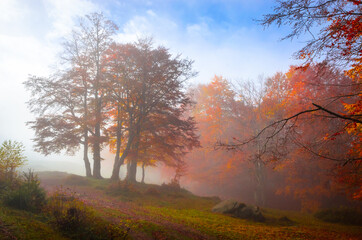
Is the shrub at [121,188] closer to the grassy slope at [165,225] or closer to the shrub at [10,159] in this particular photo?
the grassy slope at [165,225]

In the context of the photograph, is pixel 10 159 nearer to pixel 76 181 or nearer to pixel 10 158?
pixel 10 158

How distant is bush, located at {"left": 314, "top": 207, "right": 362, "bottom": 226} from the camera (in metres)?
12.0

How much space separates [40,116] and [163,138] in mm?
11309

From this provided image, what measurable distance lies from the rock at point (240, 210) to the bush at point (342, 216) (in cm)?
483

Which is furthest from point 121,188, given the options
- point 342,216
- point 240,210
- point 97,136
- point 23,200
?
point 342,216

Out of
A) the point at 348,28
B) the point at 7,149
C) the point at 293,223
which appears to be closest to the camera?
the point at 348,28

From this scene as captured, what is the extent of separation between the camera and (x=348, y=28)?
17.2 feet

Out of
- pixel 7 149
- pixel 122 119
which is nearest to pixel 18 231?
pixel 7 149

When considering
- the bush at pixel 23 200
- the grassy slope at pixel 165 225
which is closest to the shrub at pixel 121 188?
the grassy slope at pixel 165 225

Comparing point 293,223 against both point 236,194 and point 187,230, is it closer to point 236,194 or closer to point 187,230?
point 187,230

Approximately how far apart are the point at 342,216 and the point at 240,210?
6688 millimetres

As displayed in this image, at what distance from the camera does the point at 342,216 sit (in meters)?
12.4

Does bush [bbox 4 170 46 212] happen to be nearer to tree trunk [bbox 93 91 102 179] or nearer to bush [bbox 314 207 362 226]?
tree trunk [bbox 93 91 102 179]

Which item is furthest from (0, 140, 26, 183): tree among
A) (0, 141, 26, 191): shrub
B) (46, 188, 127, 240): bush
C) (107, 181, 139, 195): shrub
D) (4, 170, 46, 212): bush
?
(107, 181, 139, 195): shrub
